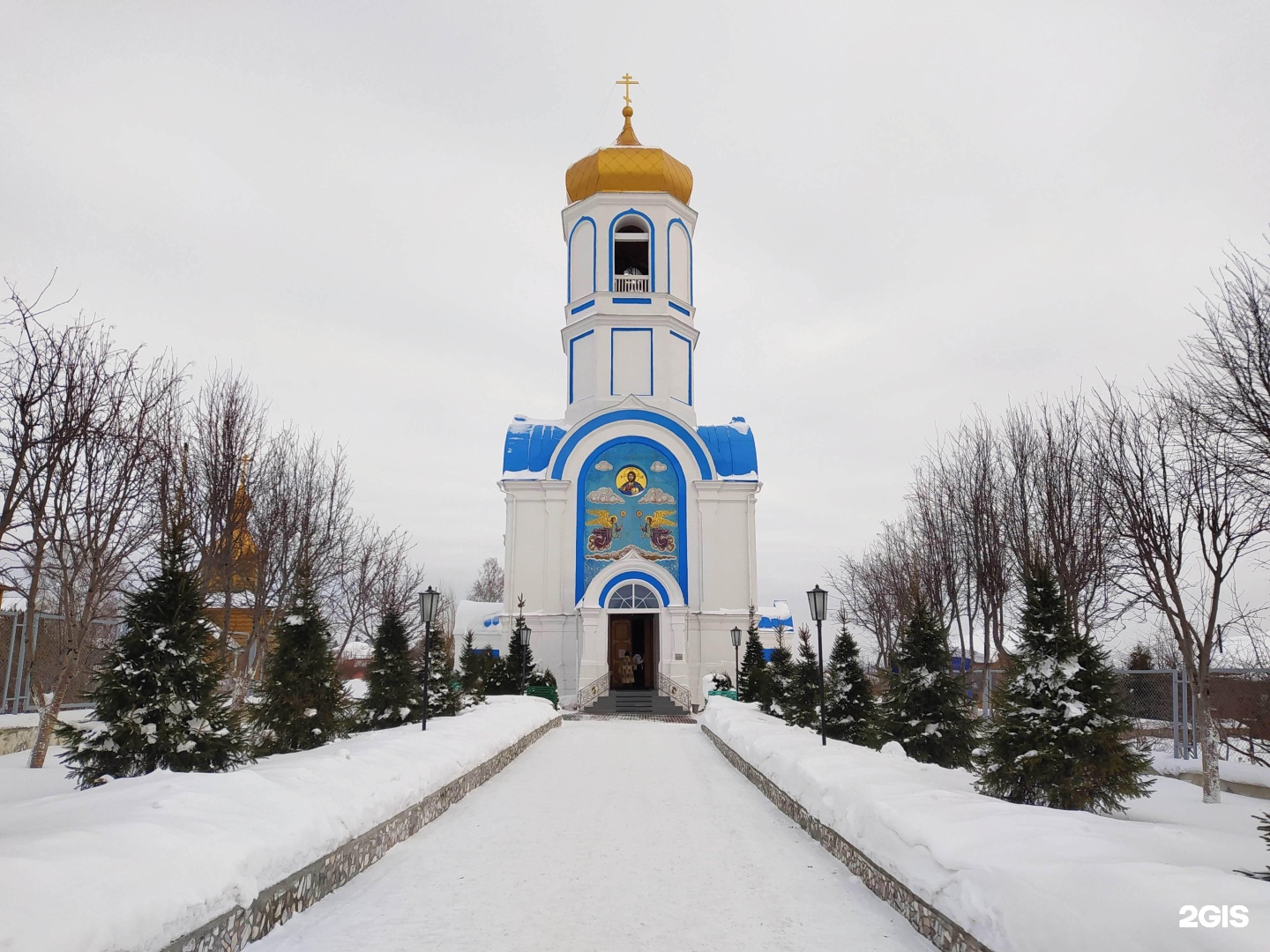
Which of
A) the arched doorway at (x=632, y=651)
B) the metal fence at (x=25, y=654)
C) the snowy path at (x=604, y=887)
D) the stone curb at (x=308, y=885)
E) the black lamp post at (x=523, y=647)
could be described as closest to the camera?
the stone curb at (x=308, y=885)

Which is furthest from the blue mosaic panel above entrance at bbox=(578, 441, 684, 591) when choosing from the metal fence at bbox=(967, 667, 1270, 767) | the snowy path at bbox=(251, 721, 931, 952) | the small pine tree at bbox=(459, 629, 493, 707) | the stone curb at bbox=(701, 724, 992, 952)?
the stone curb at bbox=(701, 724, 992, 952)

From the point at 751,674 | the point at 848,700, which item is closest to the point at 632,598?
the point at 751,674

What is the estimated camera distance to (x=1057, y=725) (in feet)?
26.4

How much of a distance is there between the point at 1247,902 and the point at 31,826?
538 centimetres

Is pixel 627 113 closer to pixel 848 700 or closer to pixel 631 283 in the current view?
pixel 631 283

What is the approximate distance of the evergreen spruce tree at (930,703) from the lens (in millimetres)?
12586

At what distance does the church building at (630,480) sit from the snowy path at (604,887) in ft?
57.2

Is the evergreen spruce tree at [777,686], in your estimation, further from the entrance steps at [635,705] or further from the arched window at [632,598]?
the arched window at [632,598]

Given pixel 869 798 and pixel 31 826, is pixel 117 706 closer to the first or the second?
pixel 31 826

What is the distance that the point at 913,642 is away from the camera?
12898mm

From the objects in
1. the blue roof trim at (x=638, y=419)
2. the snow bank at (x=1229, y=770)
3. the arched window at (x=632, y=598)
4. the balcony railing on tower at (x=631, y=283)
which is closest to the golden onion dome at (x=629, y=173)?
the balcony railing on tower at (x=631, y=283)

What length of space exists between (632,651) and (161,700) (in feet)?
78.2

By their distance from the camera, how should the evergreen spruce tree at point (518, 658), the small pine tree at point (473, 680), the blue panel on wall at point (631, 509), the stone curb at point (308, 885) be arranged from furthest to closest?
the blue panel on wall at point (631, 509), the evergreen spruce tree at point (518, 658), the small pine tree at point (473, 680), the stone curb at point (308, 885)

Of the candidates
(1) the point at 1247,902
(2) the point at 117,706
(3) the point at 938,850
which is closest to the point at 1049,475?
(3) the point at 938,850
